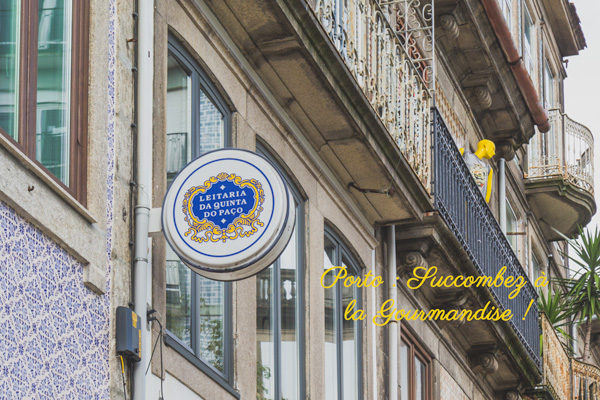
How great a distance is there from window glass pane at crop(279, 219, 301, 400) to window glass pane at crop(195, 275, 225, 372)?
1392 millimetres

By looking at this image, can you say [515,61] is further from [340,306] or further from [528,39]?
[340,306]

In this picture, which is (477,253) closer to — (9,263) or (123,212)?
(123,212)

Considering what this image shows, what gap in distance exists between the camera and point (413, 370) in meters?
16.0

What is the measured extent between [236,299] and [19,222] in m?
3.19

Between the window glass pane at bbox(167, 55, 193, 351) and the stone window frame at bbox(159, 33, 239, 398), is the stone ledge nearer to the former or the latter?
the window glass pane at bbox(167, 55, 193, 351)

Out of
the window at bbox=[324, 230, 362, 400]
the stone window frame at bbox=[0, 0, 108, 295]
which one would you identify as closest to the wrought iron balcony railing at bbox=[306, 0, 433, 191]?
the window at bbox=[324, 230, 362, 400]

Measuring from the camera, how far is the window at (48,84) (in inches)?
315

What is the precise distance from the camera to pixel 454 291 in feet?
54.4

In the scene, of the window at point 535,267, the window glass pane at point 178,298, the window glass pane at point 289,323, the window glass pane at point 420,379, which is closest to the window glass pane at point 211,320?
the window glass pane at point 178,298

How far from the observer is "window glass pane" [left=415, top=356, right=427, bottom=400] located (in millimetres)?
16250

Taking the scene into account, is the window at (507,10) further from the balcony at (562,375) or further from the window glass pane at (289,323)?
the window glass pane at (289,323)

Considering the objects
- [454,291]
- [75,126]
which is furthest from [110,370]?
[454,291]

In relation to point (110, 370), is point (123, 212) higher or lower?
higher

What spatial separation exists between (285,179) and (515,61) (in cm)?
811
